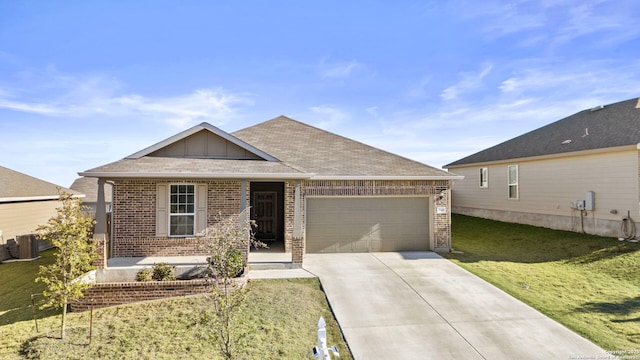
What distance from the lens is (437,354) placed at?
20.3 ft

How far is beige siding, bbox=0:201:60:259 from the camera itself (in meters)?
14.6

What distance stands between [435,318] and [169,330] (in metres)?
5.62

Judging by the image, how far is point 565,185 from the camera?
16.2 meters

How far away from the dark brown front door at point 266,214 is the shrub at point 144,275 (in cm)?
626

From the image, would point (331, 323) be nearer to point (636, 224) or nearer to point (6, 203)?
point (636, 224)

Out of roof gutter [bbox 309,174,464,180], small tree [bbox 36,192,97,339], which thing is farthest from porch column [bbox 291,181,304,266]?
small tree [bbox 36,192,97,339]

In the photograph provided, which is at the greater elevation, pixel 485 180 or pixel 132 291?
pixel 485 180

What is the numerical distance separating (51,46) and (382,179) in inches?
506

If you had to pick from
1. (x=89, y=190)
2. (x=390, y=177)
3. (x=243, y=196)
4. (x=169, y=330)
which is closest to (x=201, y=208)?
(x=243, y=196)

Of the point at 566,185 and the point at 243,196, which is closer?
the point at 243,196

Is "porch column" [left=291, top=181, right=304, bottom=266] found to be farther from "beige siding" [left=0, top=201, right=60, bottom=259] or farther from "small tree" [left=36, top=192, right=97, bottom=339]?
"beige siding" [left=0, top=201, right=60, bottom=259]

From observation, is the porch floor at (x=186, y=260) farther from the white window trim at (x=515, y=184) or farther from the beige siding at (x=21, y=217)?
the white window trim at (x=515, y=184)

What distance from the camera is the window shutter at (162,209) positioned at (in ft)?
39.8

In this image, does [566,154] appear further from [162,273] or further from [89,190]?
[89,190]
